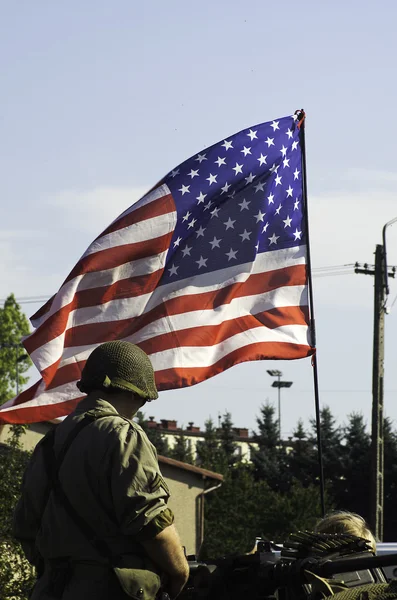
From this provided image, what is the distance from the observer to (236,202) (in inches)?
420

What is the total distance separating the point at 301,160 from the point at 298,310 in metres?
1.46

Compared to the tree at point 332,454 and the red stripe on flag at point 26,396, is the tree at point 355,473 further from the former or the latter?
the red stripe on flag at point 26,396

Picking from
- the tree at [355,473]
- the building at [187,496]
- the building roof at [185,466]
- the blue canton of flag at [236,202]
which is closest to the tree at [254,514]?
the tree at [355,473]

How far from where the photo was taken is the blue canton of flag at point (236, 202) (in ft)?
34.4

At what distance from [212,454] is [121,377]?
53.5m

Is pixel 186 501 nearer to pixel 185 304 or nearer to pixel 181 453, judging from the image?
pixel 185 304

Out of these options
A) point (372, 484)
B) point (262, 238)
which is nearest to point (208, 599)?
point (262, 238)

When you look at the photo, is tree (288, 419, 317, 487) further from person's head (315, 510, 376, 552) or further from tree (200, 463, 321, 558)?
person's head (315, 510, 376, 552)

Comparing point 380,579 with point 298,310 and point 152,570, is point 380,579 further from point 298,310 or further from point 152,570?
point 298,310

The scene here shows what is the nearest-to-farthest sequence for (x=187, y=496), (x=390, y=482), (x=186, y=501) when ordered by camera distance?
(x=186, y=501) < (x=187, y=496) < (x=390, y=482)

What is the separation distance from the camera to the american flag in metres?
10.0

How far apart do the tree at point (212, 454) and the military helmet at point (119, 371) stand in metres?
49.6

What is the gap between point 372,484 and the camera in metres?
26.3

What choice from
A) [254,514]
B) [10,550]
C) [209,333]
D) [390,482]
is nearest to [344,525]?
[209,333]
